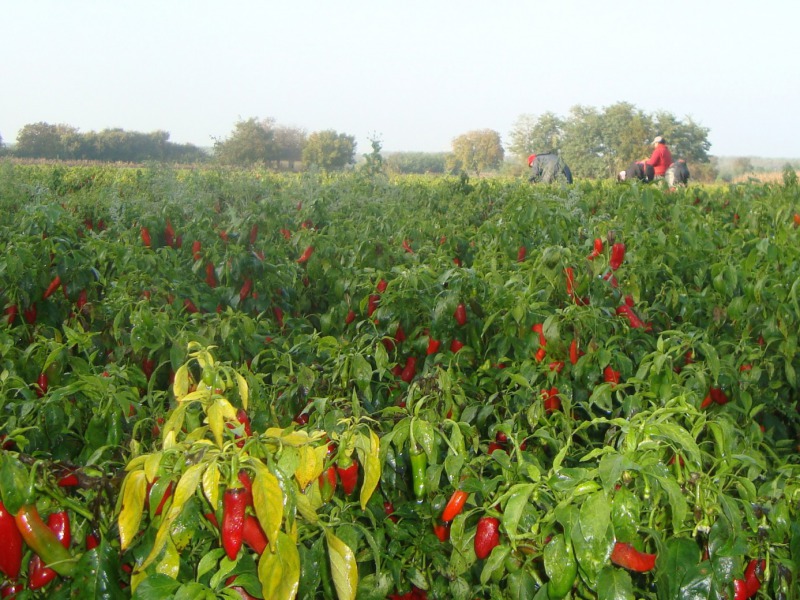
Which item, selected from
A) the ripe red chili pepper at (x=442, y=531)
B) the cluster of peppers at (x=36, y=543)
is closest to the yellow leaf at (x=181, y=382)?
the cluster of peppers at (x=36, y=543)

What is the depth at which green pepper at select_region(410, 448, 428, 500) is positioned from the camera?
1568 millimetres

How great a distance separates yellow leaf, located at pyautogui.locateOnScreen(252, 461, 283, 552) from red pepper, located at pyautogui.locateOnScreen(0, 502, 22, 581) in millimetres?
448

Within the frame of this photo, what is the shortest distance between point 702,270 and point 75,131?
28667 mm

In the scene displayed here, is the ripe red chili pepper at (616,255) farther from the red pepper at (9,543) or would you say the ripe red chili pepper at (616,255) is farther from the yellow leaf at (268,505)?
the red pepper at (9,543)

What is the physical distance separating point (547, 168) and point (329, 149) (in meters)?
10.3

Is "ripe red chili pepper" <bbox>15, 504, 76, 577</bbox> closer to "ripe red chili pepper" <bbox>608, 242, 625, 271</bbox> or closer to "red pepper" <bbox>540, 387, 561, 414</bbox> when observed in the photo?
"red pepper" <bbox>540, 387, 561, 414</bbox>

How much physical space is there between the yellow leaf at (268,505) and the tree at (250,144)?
19515 millimetres


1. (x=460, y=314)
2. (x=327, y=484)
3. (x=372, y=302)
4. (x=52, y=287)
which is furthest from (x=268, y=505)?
(x=52, y=287)

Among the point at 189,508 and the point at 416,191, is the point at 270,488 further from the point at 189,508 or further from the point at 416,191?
the point at 416,191

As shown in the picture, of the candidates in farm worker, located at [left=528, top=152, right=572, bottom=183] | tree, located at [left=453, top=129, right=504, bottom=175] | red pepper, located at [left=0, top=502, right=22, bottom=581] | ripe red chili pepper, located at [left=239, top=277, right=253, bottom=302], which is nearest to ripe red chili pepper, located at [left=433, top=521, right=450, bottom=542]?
red pepper, located at [left=0, top=502, right=22, bottom=581]

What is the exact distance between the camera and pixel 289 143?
22297 millimetres

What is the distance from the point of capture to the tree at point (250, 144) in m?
20.5

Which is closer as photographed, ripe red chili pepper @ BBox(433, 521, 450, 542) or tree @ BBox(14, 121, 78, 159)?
ripe red chili pepper @ BBox(433, 521, 450, 542)

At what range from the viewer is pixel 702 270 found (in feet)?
12.5
